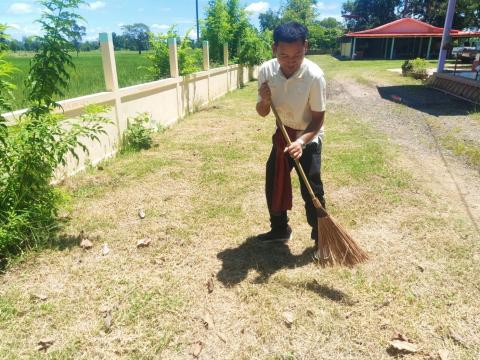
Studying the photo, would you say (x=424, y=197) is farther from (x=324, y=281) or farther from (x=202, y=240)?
(x=202, y=240)

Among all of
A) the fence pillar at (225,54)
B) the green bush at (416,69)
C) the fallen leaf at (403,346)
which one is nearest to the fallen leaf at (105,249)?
the fallen leaf at (403,346)

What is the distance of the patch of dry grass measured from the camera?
2285 mm

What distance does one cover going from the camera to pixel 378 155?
588cm

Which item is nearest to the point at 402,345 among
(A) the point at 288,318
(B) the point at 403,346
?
(B) the point at 403,346

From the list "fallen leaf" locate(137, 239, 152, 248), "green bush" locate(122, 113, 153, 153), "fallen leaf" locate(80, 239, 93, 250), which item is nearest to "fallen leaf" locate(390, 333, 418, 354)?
"fallen leaf" locate(137, 239, 152, 248)

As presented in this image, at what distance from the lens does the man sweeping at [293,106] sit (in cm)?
248

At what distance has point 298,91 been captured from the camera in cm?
264

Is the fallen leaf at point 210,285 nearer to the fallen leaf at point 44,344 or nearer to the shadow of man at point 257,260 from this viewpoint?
the shadow of man at point 257,260

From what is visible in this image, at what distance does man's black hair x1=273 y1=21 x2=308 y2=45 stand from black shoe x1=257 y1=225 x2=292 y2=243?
168 centimetres

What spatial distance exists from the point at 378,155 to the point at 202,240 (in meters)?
3.67

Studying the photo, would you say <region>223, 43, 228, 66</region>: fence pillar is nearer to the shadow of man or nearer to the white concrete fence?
the white concrete fence

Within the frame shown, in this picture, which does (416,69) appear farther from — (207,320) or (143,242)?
(207,320)

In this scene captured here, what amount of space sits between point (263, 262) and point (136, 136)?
408 centimetres

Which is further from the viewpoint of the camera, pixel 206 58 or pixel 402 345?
pixel 206 58
